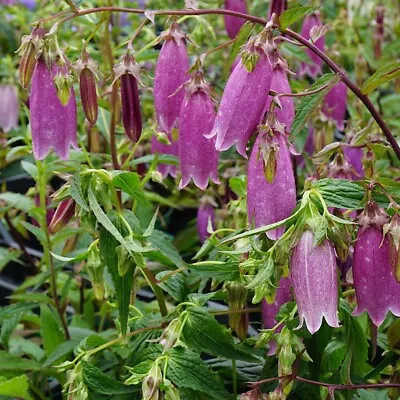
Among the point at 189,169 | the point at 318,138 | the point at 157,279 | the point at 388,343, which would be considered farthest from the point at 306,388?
the point at 318,138

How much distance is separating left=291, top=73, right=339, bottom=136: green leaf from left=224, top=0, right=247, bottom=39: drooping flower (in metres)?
0.76

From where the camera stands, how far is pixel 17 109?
8.63 ft

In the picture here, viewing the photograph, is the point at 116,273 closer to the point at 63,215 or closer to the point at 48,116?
the point at 63,215

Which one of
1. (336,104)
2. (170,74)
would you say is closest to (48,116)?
(170,74)

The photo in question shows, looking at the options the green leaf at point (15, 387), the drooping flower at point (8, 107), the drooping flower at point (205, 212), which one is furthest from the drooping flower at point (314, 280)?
the drooping flower at point (8, 107)

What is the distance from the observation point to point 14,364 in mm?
1536

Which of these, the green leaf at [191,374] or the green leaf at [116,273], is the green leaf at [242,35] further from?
the green leaf at [191,374]

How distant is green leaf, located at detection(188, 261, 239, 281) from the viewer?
1.08m

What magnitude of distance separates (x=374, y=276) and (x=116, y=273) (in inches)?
14.7

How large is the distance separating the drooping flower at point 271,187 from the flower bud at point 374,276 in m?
0.10

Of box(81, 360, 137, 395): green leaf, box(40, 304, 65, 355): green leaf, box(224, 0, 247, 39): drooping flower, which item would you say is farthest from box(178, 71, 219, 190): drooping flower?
box(224, 0, 247, 39): drooping flower

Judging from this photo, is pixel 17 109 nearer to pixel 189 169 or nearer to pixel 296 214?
pixel 189 169

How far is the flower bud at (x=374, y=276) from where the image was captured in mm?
950

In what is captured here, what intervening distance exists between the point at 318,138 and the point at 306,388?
2.20 ft
